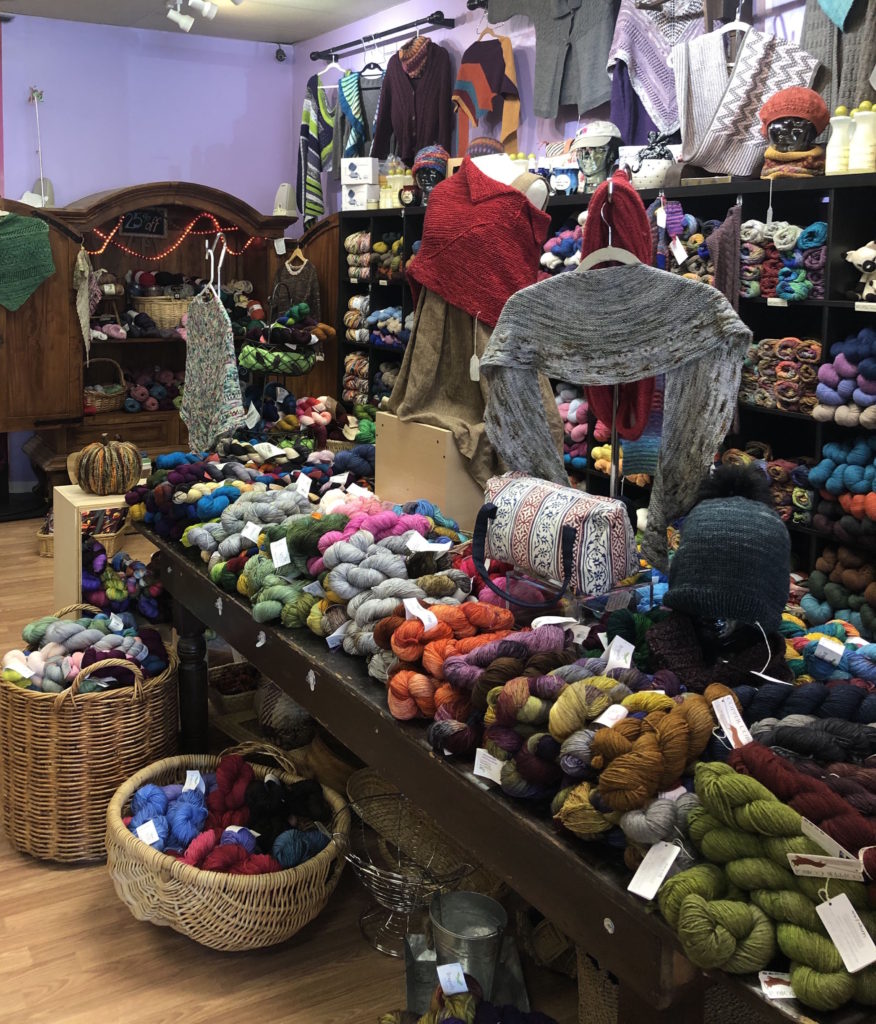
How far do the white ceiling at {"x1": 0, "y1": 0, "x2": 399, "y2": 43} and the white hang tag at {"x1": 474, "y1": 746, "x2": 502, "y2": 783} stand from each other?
18.6ft

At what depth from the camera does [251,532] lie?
2.61m

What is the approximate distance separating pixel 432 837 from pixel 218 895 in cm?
48

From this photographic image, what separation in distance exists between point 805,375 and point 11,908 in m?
2.84

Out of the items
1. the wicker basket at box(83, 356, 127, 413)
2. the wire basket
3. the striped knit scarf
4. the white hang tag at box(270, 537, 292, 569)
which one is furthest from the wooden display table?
the striped knit scarf

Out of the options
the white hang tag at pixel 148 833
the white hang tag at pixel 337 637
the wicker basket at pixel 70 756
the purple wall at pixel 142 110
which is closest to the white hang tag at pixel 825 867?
the white hang tag at pixel 337 637

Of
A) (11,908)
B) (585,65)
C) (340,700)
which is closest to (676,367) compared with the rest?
(340,700)

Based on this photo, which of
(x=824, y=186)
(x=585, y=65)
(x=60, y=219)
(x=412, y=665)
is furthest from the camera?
(x=60, y=219)

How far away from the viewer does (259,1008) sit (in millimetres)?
2180

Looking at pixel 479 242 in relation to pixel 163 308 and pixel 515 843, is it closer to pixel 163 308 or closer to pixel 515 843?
pixel 515 843

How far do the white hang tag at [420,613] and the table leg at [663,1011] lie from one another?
0.66 meters

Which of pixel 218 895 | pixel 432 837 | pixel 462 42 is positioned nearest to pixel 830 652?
pixel 432 837

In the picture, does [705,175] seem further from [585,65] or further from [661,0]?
[585,65]

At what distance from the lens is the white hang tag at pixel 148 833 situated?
2338 mm

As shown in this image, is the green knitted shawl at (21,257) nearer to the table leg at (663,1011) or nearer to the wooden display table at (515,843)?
the wooden display table at (515,843)
